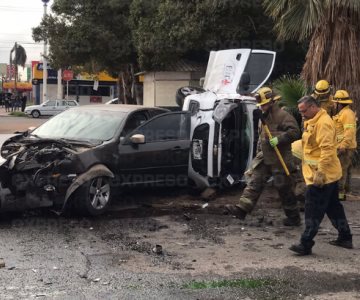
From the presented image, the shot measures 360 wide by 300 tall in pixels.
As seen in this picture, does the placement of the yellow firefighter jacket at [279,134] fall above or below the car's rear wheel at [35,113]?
above

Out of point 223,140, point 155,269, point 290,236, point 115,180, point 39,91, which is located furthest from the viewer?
point 39,91

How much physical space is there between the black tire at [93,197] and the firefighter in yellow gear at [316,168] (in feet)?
8.99

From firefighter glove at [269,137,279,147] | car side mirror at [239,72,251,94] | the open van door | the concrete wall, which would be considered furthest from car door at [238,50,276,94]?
the concrete wall

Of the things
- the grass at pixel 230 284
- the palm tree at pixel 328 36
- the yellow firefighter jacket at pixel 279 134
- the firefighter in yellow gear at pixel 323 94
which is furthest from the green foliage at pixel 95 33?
the grass at pixel 230 284

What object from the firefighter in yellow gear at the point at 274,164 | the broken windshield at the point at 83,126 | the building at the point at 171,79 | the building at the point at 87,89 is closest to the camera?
the firefighter in yellow gear at the point at 274,164

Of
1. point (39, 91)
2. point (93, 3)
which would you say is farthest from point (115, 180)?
point (39, 91)

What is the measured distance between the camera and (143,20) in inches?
792

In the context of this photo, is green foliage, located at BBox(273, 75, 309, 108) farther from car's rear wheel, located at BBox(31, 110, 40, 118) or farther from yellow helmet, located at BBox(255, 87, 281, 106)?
car's rear wheel, located at BBox(31, 110, 40, 118)

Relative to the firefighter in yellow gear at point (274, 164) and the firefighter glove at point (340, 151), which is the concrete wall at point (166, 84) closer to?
the firefighter glove at point (340, 151)

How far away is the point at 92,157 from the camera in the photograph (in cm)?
730

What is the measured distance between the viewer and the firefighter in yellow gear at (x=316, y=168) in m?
5.70

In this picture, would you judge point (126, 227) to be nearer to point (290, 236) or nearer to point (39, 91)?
point (290, 236)

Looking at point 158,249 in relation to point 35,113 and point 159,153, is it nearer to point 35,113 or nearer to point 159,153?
point 159,153

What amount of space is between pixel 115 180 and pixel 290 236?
255 cm
